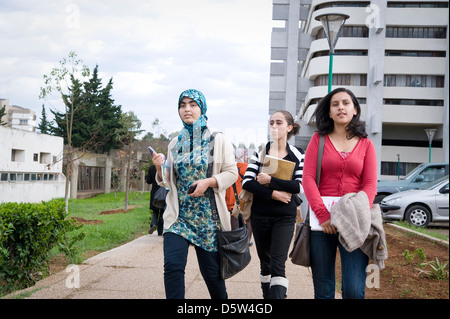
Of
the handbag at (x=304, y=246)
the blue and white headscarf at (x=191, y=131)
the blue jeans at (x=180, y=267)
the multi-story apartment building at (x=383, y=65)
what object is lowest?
the blue jeans at (x=180, y=267)

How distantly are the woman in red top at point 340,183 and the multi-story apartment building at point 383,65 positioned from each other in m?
37.5

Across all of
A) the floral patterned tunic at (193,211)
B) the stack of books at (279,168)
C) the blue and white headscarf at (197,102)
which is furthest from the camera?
the stack of books at (279,168)

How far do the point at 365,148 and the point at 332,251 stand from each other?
0.78m

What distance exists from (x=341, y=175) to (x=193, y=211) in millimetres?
1127

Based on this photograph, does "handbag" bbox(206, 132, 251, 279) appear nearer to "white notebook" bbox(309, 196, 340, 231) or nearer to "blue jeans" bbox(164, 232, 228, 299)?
"blue jeans" bbox(164, 232, 228, 299)

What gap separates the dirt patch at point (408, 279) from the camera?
5676mm

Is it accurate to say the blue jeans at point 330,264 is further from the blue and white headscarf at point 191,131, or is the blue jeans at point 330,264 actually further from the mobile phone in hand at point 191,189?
the blue and white headscarf at point 191,131

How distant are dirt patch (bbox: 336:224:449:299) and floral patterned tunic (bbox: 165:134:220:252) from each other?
2.73m

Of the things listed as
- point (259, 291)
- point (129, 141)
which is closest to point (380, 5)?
point (129, 141)

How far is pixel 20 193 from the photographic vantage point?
2647 centimetres

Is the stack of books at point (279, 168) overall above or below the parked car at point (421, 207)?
above

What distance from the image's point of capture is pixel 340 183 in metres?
3.50

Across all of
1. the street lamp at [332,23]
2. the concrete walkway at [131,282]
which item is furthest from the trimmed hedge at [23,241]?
the street lamp at [332,23]
